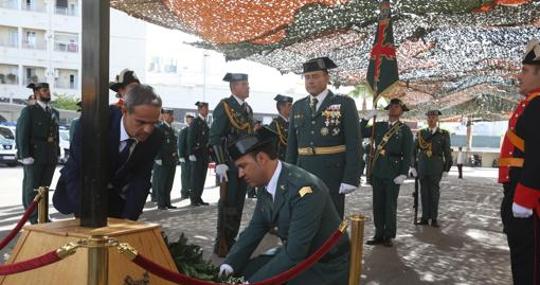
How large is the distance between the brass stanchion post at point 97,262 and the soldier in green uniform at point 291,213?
3.77 feet

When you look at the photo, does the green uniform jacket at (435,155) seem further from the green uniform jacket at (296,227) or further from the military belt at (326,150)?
the green uniform jacket at (296,227)

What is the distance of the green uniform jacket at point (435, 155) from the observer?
838 centimetres

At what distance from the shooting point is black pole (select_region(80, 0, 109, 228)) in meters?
2.13

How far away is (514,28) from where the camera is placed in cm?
759

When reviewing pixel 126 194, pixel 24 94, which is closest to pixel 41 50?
pixel 24 94

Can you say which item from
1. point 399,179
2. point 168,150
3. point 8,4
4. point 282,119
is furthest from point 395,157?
point 8,4

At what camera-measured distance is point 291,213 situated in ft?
9.11

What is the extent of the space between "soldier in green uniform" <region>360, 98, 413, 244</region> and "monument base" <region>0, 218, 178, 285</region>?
4.76 m

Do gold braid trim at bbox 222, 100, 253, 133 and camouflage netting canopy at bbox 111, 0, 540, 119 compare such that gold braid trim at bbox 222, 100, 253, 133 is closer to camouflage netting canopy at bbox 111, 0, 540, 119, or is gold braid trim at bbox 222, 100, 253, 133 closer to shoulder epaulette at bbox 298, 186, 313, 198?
camouflage netting canopy at bbox 111, 0, 540, 119

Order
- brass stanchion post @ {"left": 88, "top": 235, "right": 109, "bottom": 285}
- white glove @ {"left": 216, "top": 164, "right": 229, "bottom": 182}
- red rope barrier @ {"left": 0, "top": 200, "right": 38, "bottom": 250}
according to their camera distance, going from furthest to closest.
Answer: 1. white glove @ {"left": 216, "top": 164, "right": 229, "bottom": 182}
2. red rope barrier @ {"left": 0, "top": 200, "right": 38, "bottom": 250}
3. brass stanchion post @ {"left": 88, "top": 235, "right": 109, "bottom": 285}

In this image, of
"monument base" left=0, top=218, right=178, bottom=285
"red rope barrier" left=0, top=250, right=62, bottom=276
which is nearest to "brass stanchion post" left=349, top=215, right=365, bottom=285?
"monument base" left=0, top=218, right=178, bottom=285

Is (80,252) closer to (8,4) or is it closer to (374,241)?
(374,241)

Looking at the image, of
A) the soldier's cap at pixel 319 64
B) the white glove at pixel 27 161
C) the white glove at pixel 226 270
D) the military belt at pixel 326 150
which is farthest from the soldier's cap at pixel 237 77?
the white glove at pixel 27 161

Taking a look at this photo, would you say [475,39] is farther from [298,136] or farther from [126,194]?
[126,194]
